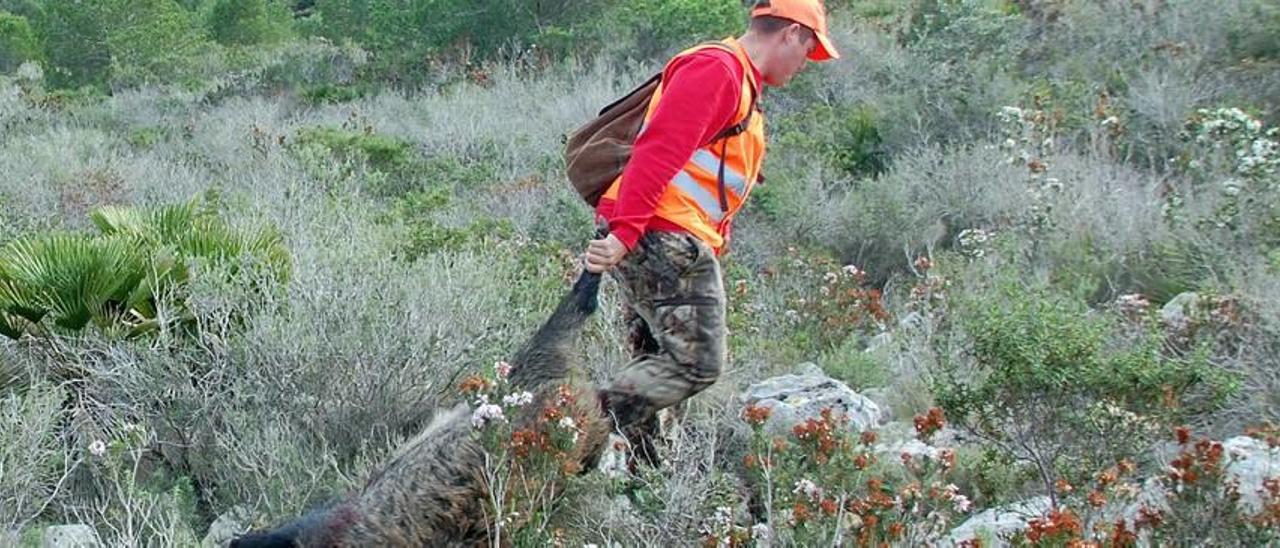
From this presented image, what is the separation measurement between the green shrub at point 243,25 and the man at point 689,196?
2241cm

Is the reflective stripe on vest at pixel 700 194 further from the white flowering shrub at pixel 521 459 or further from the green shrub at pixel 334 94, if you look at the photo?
the green shrub at pixel 334 94

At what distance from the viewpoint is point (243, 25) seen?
83.8 feet

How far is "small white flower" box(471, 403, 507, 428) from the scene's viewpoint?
11.6ft

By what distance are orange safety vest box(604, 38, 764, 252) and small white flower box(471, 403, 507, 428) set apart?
2.38ft

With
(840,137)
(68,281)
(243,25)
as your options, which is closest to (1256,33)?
(840,137)

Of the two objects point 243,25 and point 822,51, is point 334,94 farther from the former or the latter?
point 822,51

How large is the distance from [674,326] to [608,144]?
57cm

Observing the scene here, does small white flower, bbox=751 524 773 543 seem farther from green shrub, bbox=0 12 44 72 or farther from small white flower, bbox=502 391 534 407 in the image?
green shrub, bbox=0 12 44 72

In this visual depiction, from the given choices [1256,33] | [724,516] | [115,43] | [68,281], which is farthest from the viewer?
[115,43]

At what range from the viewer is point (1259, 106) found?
30.3 feet

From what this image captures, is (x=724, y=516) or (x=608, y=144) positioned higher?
(x=608, y=144)

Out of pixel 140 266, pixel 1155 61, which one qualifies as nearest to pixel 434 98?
pixel 1155 61

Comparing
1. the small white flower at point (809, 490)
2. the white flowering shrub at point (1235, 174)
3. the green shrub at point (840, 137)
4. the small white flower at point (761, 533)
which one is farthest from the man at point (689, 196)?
the green shrub at point (840, 137)

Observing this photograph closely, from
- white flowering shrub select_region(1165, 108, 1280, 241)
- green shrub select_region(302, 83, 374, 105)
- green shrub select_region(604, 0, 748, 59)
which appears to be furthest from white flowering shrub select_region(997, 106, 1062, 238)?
green shrub select_region(302, 83, 374, 105)
